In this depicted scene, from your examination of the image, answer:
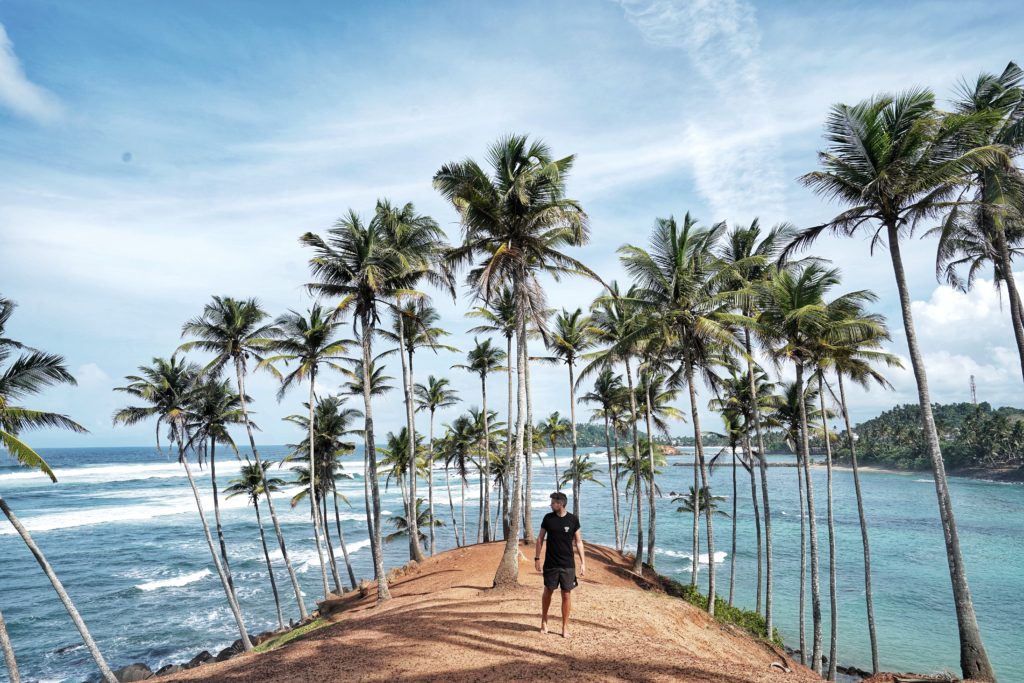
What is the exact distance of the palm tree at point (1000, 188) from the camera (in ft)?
40.4

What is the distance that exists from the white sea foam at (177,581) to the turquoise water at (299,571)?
12 centimetres

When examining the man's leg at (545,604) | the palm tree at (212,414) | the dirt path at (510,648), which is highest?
the palm tree at (212,414)

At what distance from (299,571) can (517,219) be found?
36.6 metres

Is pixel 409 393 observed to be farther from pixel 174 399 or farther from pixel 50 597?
pixel 50 597

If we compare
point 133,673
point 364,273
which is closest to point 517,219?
point 364,273

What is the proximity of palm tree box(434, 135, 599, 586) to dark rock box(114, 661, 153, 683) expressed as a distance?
17.4 metres

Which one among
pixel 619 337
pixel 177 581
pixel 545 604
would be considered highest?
pixel 619 337

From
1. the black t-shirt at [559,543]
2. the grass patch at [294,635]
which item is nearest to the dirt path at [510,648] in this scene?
the black t-shirt at [559,543]

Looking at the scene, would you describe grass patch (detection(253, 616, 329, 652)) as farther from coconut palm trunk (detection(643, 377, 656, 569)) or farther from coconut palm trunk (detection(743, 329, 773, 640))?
coconut palm trunk (detection(743, 329, 773, 640))

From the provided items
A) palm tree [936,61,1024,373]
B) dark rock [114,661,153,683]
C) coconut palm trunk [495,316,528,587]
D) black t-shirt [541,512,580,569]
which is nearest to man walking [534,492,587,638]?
black t-shirt [541,512,580,569]

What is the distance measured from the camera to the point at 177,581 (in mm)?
36531

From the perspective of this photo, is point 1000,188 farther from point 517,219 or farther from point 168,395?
point 168,395

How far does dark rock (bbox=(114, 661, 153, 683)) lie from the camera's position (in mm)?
20403

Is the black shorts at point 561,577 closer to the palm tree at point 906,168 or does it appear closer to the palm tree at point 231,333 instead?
the palm tree at point 906,168
